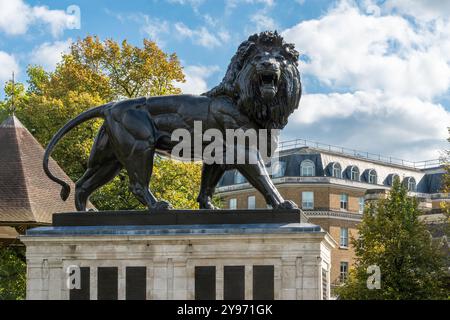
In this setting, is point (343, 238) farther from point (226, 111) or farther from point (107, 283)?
point (107, 283)

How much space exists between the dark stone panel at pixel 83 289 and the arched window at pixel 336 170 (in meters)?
70.5

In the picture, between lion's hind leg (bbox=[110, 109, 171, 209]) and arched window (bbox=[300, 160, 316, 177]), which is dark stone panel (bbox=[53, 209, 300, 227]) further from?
arched window (bbox=[300, 160, 316, 177])

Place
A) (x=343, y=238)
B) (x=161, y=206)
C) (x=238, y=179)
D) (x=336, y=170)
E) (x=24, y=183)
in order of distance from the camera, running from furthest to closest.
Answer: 1. (x=238, y=179)
2. (x=336, y=170)
3. (x=343, y=238)
4. (x=24, y=183)
5. (x=161, y=206)

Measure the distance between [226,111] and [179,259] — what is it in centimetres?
290

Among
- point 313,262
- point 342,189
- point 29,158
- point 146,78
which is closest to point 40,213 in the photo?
point 29,158

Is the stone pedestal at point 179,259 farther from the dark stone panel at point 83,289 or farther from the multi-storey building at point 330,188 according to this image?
the multi-storey building at point 330,188

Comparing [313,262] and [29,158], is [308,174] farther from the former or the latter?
[313,262]

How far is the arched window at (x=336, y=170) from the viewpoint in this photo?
286 feet

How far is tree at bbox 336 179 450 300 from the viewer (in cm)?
4350

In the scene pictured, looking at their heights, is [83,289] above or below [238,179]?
below

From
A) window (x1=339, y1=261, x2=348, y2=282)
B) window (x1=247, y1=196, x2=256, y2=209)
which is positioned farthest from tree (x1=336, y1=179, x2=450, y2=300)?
window (x1=247, y1=196, x2=256, y2=209)

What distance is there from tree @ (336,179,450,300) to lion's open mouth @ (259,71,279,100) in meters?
25.8

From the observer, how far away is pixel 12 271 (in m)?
Result: 36.6

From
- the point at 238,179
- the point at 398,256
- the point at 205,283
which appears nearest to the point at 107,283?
the point at 205,283
